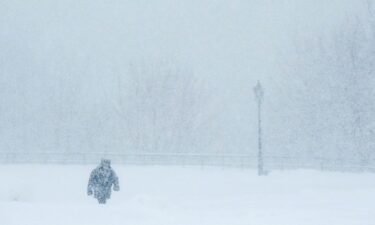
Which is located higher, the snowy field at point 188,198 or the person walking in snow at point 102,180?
the person walking in snow at point 102,180

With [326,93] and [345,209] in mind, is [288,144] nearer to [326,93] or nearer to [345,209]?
[326,93]

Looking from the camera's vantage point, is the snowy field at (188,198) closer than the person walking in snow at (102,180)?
Yes

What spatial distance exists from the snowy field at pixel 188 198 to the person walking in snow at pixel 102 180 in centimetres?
57

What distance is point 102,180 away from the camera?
56.0ft

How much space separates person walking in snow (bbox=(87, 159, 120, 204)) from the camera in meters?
17.0

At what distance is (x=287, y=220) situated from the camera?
1409cm

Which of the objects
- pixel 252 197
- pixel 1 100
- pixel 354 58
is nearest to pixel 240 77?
pixel 1 100

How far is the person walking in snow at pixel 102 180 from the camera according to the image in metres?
17.0

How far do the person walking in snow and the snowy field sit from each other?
567mm

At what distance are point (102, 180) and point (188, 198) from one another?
591 cm

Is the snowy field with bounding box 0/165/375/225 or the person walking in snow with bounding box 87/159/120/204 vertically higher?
the person walking in snow with bounding box 87/159/120/204

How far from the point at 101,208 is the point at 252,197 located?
7948 mm

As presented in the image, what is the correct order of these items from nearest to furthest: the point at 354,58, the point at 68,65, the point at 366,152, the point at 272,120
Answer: the point at 366,152, the point at 354,58, the point at 272,120, the point at 68,65

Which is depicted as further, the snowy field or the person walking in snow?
the person walking in snow
